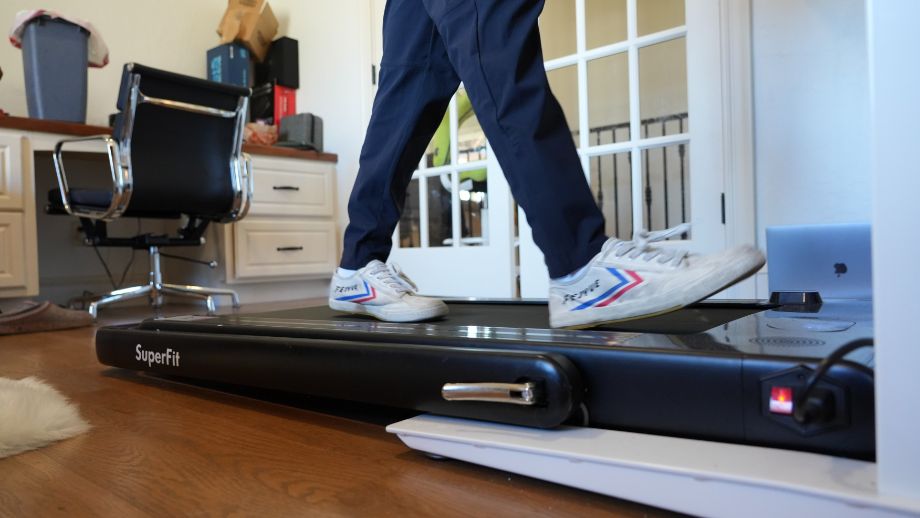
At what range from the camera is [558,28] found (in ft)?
8.87

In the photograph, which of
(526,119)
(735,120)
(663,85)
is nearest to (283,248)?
(663,85)

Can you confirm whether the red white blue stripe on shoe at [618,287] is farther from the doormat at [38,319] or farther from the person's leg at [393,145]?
the doormat at [38,319]

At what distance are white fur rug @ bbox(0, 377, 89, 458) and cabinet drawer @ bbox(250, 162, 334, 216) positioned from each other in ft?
8.11

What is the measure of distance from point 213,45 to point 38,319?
2434 millimetres

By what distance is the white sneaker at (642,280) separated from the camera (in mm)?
855

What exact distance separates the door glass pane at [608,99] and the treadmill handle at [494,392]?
6.41 feet

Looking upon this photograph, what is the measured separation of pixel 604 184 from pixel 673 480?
210cm

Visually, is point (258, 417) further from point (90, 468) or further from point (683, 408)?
point (683, 408)

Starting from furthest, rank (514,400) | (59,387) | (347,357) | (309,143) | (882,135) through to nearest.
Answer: (309,143) < (59,387) < (347,357) < (514,400) < (882,135)

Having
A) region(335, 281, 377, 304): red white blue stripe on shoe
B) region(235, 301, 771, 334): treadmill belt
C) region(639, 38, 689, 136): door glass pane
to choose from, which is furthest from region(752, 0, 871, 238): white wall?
region(335, 281, 377, 304): red white blue stripe on shoe

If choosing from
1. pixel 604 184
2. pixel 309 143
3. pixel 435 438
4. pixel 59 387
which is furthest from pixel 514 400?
pixel 309 143

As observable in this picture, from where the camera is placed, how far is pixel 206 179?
287 cm

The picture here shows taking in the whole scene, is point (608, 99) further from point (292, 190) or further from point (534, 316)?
point (292, 190)

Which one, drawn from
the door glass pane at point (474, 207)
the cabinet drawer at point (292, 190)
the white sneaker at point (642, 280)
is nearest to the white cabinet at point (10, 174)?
the cabinet drawer at point (292, 190)
